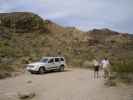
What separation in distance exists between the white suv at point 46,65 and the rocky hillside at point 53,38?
17.1 metres

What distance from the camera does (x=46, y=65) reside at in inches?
1205

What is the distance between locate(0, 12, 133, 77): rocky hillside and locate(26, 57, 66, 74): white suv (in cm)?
1706

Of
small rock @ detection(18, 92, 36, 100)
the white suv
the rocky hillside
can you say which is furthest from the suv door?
the rocky hillside

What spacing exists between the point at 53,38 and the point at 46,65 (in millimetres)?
41298

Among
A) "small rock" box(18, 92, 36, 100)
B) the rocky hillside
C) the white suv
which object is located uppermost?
the rocky hillside

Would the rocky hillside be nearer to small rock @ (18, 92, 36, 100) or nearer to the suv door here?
the suv door

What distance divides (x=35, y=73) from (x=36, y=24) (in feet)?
154

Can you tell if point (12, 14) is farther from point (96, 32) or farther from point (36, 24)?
point (96, 32)

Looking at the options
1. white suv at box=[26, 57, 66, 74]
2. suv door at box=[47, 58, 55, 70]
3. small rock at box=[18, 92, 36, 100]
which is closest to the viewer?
small rock at box=[18, 92, 36, 100]

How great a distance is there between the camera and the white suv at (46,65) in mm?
29939

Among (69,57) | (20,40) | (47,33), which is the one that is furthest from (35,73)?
(47,33)

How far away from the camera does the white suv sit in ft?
98.2

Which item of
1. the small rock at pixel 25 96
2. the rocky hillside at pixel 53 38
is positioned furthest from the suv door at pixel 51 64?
the rocky hillside at pixel 53 38

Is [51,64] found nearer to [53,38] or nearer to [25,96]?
[25,96]
